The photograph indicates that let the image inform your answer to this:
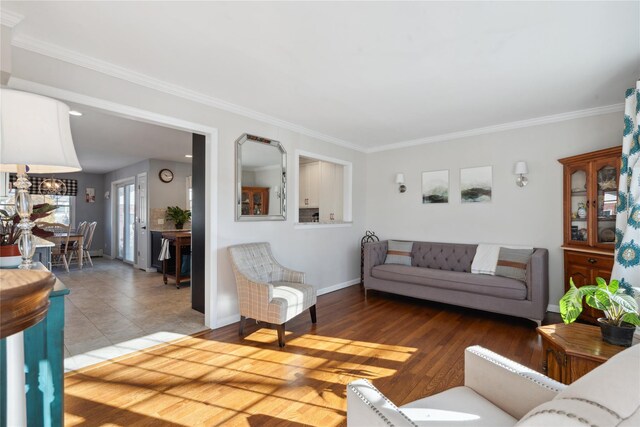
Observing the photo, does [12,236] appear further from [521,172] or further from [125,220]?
[125,220]

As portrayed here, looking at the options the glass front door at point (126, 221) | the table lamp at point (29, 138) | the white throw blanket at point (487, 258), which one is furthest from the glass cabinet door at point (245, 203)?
the glass front door at point (126, 221)

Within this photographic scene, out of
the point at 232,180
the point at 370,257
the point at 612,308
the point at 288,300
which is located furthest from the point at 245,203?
the point at 612,308

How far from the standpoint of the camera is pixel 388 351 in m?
2.79

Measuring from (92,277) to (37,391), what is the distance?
5.71m

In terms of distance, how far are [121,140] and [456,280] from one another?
568cm

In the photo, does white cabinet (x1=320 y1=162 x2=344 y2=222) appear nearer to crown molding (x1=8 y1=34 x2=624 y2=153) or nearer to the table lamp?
crown molding (x1=8 y1=34 x2=624 y2=153)

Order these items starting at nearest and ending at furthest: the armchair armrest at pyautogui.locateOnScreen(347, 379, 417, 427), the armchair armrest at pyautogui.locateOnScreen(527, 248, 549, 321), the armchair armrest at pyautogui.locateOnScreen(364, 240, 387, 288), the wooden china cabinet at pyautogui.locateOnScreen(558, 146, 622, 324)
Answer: the armchair armrest at pyautogui.locateOnScreen(347, 379, 417, 427) < the wooden china cabinet at pyautogui.locateOnScreen(558, 146, 622, 324) < the armchair armrest at pyautogui.locateOnScreen(527, 248, 549, 321) < the armchair armrest at pyautogui.locateOnScreen(364, 240, 387, 288)

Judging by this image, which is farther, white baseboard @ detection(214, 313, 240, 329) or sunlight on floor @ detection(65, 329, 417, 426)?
white baseboard @ detection(214, 313, 240, 329)

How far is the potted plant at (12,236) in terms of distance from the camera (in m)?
1.45

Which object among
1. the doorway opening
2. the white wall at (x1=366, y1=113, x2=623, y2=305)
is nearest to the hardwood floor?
the white wall at (x1=366, y1=113, x2=623, y2=305)

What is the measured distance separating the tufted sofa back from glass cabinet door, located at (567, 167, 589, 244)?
110 centimetres

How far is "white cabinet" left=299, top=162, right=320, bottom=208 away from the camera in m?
6.06

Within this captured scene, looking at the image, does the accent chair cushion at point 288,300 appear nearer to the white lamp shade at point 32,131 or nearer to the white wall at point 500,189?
the white lamp shade at point 32,131

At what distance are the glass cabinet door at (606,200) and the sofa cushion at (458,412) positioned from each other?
9.88ft
